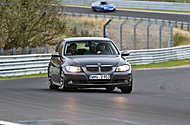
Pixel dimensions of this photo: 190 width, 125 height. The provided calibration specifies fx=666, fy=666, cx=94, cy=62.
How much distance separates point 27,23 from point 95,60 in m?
16.2

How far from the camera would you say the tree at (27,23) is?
30.5 meters

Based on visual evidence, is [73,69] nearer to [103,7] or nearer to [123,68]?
[123,68]

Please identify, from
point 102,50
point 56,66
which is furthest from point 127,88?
point 56,66

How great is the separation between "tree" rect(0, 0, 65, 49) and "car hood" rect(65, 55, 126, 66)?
14.7 meters

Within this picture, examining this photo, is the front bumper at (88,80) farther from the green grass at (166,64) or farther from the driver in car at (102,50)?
the green grass at (166,64)

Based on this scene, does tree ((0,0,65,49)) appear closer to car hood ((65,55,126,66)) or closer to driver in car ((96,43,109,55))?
driver in car ((96,43,109,55))

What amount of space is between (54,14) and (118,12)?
3058cm

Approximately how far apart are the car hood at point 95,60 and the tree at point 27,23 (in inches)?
579

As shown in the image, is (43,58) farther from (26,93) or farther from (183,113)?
(183,113)

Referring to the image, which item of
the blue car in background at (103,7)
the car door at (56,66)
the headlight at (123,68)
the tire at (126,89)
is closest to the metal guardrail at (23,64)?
the car door at (56,66)

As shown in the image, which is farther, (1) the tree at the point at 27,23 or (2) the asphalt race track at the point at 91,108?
(1) the tree at the point at 27,23

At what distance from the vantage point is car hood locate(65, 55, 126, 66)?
49.7 ft

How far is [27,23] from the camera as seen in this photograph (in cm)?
3111

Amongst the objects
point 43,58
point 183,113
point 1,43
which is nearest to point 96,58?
point 183,113
